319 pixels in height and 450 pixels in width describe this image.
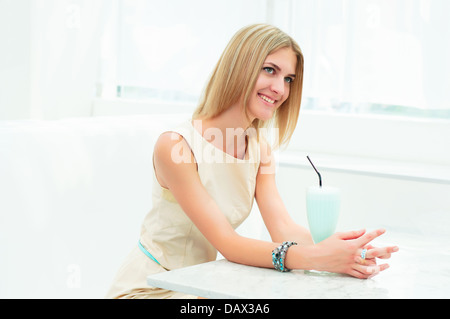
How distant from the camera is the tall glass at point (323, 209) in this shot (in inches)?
54.0

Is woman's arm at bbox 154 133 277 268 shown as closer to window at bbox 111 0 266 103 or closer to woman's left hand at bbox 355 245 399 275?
woman's left hand at bbox 355 245 399 275

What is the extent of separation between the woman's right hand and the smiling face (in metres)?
0.48

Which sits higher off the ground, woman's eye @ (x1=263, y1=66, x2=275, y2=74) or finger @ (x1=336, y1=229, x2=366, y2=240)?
woman's eye @ (x1=263, y1=66, x2=275, y2=74)

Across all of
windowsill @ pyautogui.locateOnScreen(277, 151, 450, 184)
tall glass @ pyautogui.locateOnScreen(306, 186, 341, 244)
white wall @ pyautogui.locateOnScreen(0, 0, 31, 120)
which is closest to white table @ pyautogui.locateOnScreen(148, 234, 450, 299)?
tall glass @ pyautogui.locateOnScreen(306, 186, 341, 244)

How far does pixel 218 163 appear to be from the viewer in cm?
164

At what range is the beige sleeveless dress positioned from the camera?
5.24 feet

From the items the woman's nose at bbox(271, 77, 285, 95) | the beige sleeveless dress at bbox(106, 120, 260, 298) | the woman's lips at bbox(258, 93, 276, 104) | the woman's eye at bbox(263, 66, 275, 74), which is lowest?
the beige sleeveless dress at bbox(106, 120, 260, 298)

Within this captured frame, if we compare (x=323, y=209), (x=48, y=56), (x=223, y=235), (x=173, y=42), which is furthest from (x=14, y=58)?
Answer: (x=323, y=209)

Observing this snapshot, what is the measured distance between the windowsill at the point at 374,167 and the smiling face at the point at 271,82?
1.08 meters

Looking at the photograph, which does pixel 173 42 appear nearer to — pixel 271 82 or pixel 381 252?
pixel 271 82

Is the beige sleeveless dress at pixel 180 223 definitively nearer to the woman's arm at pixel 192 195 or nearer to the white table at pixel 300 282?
the woman's arm at pixel 192 195

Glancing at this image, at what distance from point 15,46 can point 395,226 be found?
2.07 m
